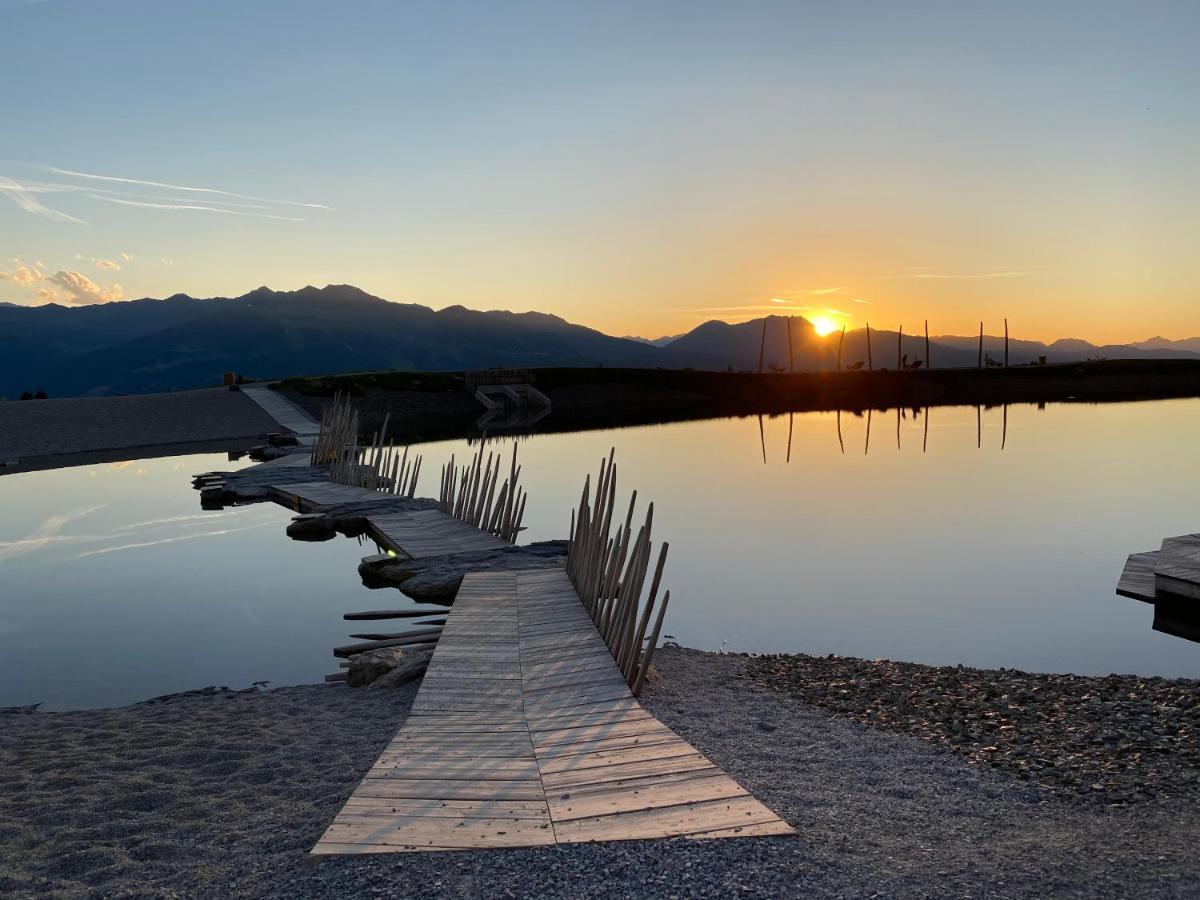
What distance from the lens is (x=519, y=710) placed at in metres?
7.84

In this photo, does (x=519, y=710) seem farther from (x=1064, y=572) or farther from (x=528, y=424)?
(x=528, y=424)

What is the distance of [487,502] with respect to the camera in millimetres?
19078

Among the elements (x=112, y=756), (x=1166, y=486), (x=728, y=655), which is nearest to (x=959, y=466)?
(x=1166, y=486)

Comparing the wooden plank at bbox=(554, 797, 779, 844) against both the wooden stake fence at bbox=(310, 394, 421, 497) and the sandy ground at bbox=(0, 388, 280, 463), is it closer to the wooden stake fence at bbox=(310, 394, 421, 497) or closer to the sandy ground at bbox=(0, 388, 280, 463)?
the wooden stake fence at bbox=(310, 394, 421, 497)

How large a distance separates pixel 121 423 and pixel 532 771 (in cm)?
4584

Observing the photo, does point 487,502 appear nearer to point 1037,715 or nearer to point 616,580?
point 616,580

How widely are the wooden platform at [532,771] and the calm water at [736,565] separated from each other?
14.4ft

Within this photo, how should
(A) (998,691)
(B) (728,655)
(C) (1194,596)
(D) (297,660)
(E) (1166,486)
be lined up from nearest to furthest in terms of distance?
(A) (998,691) → (B) (728,655) → (D) (297,660) → (C) (1194,596) → (E) (1166,486)

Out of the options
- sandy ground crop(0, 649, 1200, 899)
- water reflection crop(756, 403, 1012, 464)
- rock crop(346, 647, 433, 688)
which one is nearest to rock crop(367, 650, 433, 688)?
rock crop(346, 647, 433, 688)

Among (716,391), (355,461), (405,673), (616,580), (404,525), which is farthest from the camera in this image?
(716,391)

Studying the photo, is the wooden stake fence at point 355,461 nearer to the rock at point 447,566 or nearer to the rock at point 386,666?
the rock at point 447,566

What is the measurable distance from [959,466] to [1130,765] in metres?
30.7

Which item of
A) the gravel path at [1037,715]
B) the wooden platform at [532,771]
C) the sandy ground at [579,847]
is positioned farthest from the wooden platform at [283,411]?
the gravel path at [1037,715]

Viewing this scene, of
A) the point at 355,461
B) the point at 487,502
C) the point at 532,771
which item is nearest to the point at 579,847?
the point at 532,771
